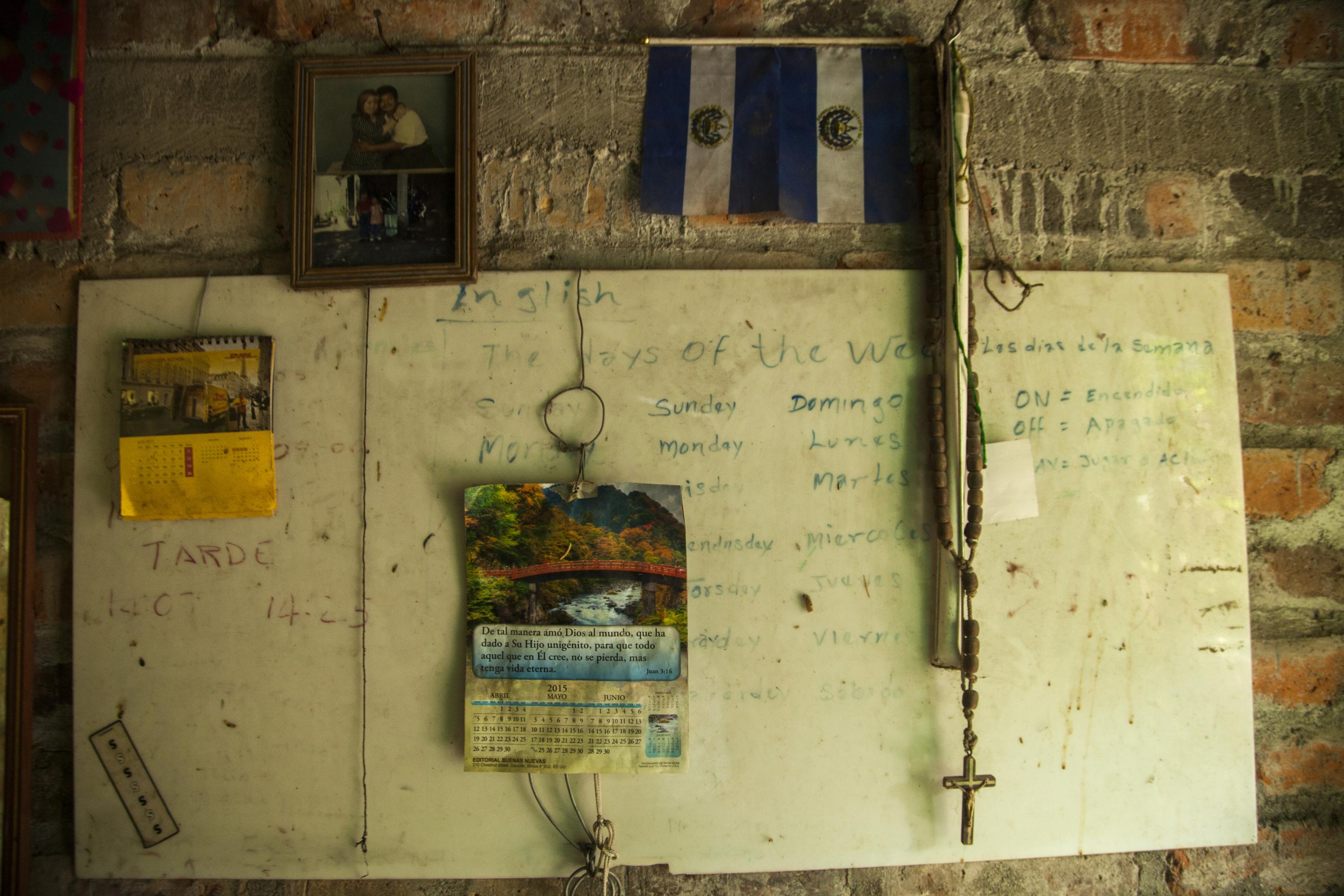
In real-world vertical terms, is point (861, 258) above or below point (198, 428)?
above

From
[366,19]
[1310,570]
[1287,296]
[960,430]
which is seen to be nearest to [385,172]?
[366,19]

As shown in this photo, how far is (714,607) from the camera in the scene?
1.00 m

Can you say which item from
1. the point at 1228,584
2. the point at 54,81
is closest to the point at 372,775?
the point at 54,81

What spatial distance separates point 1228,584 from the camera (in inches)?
40.4

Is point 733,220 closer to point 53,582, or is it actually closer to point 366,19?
point 366,19

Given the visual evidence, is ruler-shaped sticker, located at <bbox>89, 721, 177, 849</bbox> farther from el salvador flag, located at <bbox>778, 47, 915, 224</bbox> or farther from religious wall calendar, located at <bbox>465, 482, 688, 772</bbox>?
el salvador flag, located at <bbox>778, 47, 915, 224</bbox>

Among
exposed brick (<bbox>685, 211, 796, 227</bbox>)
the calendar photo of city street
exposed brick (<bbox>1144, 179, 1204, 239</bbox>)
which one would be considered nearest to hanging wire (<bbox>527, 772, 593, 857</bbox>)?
the calendar photo of city street

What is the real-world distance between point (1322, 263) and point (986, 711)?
2.83 feet

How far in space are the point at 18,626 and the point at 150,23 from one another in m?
0.91

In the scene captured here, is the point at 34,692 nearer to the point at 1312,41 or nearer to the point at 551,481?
the point at 551,481

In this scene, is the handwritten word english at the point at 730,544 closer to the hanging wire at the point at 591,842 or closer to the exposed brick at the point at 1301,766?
the hanging wire at the point at 591,842

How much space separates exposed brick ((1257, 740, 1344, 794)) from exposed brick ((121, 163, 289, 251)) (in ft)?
5.58

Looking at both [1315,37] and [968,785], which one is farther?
[1315,37]

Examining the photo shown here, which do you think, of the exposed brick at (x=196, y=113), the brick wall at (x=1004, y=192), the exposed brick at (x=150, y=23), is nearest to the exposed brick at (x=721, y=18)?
the brick wall at (x=1004, y=192)
